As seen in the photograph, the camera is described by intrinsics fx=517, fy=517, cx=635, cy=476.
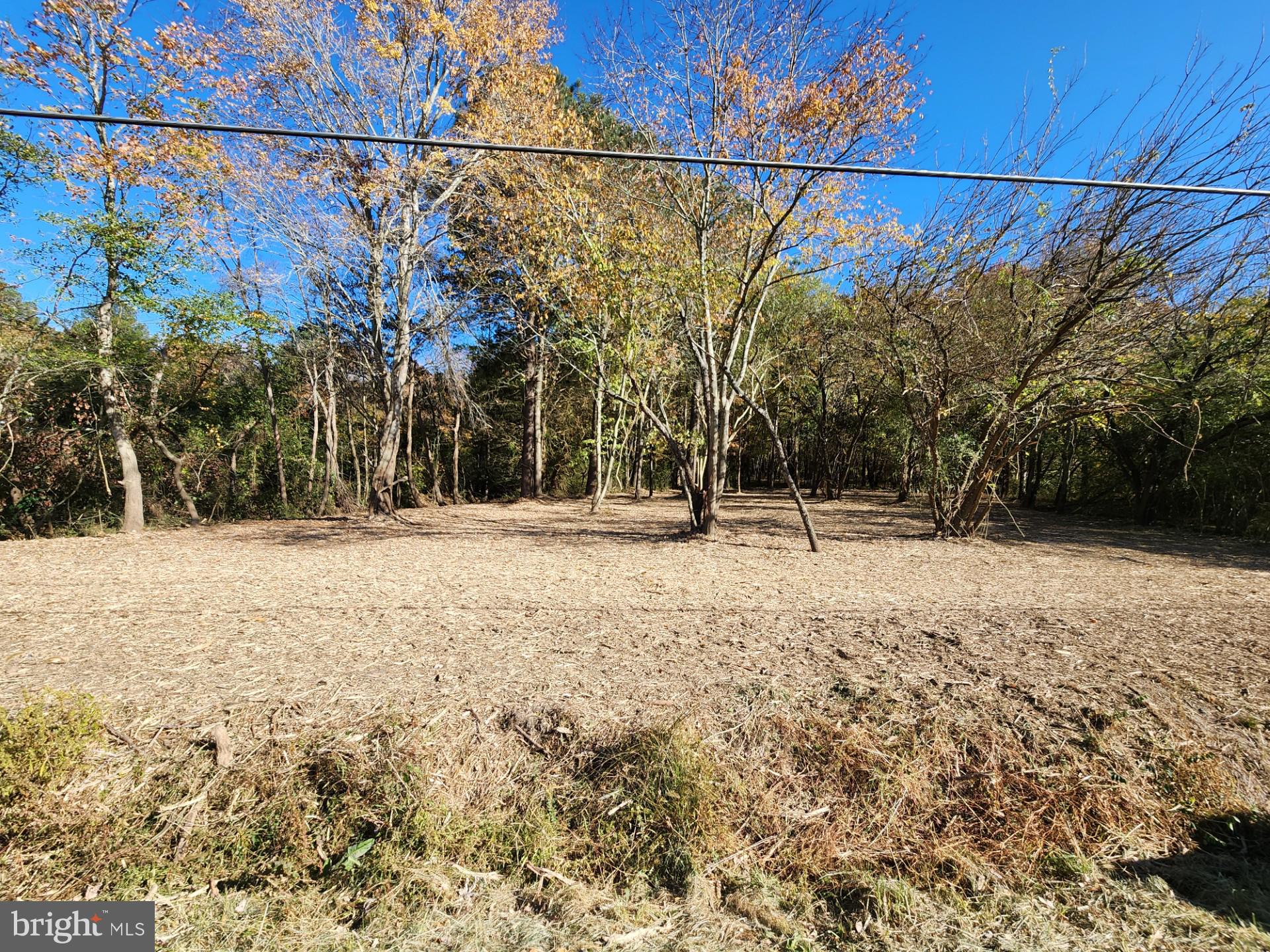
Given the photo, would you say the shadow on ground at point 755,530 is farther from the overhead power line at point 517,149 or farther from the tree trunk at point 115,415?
the overhead power line at point 517,149

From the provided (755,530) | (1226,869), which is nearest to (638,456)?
(755,530)

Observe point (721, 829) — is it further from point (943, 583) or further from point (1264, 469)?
point (1264, 469)

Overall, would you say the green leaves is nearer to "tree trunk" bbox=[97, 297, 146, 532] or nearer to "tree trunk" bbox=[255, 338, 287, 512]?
"tree trunk" bbox=[97, 297, 146, 532]

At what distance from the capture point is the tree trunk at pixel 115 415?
828cm

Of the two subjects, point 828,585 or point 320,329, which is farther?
point 320,329

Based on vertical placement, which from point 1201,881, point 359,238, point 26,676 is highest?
point 359,238

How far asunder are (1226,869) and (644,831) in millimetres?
2673

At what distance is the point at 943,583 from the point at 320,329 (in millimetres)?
13398

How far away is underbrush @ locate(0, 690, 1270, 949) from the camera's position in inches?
85.7

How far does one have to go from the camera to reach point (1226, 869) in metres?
2.38

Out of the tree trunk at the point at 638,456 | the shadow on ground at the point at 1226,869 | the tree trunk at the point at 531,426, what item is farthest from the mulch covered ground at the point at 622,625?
the tree trunk at the point at 638,456

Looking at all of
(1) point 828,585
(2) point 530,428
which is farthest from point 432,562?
(2) point 530,428

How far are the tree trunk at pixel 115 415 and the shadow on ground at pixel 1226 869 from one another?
12531mm

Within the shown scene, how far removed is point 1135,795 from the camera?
2.65 metres
